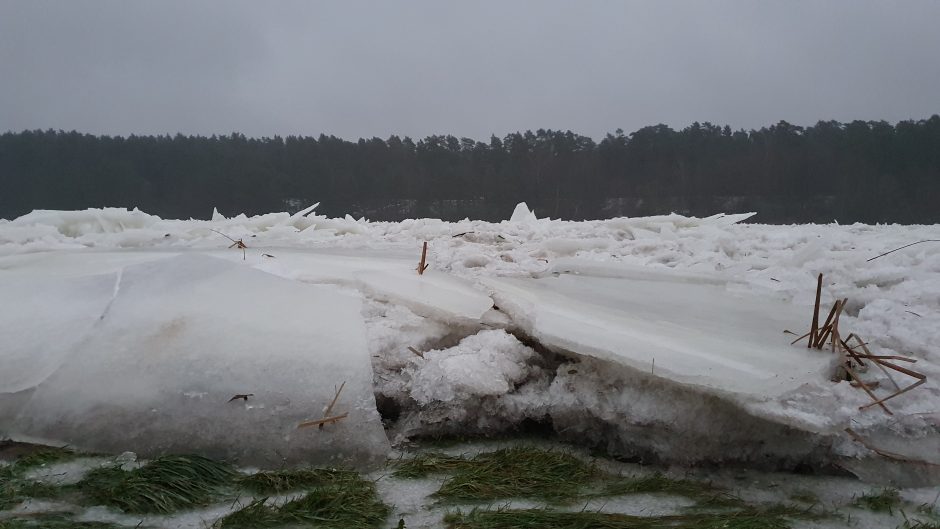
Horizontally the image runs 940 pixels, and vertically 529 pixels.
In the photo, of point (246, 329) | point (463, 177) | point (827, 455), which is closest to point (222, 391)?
point (246, 329)

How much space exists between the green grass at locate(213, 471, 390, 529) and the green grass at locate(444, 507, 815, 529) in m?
0.18

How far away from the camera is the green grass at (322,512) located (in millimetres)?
1147

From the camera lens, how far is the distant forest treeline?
1888 centimetres

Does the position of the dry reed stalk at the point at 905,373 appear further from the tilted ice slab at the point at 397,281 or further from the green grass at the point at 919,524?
the tilted ice slab at the point at 397,281

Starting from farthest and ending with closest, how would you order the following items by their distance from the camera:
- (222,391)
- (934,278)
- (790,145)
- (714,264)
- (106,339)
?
(790,145) < (714,264) < (934,278) < (106,339) < (222,391)

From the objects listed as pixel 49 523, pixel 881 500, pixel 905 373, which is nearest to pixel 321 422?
pixel 49 523

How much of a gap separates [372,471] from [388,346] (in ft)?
1.73

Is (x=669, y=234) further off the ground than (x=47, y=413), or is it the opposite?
(x=669, y=234)

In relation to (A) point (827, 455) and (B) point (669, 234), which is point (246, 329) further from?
(B) point (669, 234)

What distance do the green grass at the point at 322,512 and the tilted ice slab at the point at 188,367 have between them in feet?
0.65

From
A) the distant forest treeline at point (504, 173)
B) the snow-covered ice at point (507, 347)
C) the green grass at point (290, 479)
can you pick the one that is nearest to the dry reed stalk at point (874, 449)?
the snow-covered ice at point (507, 347)

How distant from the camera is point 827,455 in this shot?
4.79 ft

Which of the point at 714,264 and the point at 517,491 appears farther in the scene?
the point at 714,264

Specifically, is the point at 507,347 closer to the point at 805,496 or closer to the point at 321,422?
the point at 321,422
